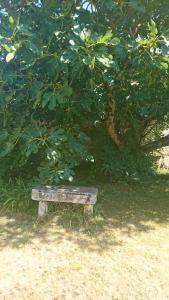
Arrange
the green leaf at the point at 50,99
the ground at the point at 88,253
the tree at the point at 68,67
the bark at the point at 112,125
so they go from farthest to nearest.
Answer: the bark at the point at 112,125 → the green leaf at the point at 50,99 → the tree at the point at 68,67 → the ground at the point at 88,253

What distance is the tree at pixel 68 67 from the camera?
4391 mm

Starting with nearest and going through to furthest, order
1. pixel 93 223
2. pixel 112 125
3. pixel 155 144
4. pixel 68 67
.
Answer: pixel 68 67 → pixel 93 223 → pixel 112 125 → pixel 155 144

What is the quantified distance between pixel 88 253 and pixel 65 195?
1.09 metres

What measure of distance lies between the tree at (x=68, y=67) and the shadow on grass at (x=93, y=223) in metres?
0.60

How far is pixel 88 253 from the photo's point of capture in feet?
14.2

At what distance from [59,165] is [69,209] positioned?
2.22ft

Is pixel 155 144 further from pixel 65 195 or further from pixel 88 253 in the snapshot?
pixel 88 253

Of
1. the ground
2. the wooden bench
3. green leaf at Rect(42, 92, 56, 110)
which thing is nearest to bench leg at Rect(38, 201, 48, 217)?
the wooden bench

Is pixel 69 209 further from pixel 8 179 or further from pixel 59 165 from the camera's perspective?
pixel 8 179

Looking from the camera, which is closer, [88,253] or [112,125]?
[88,253]

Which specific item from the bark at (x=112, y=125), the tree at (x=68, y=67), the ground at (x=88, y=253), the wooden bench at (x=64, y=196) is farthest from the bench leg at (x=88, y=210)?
the bark at (x=112, y=125)

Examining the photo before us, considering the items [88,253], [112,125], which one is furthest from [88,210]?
[112,125]

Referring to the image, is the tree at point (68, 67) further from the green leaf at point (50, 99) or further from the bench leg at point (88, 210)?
the bench leg at point (88, 210)

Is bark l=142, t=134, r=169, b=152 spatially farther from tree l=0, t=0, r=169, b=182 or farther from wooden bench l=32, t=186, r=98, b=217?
wooden bench l=32, t=186, r=98, b=217
